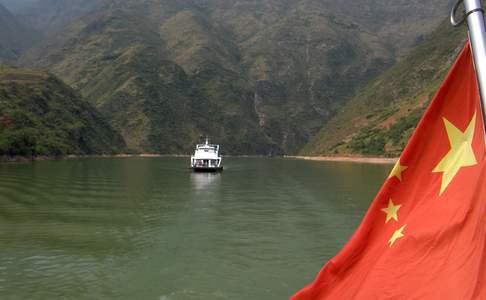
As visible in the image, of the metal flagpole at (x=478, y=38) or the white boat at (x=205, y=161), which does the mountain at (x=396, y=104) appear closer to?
the white boat at (x=205, y=161)

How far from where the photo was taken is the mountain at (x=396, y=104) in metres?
137

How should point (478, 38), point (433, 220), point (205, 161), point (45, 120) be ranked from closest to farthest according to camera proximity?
point (478, 38) < point (433, 220) < point (205, 161) < point (45, 120)

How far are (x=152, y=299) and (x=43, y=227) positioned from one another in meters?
15.3

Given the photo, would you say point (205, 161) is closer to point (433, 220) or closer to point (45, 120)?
point (433, 220)

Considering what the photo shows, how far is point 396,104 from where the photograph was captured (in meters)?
166

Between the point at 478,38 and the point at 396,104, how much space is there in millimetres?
171251

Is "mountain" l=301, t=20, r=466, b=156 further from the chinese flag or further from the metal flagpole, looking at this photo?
the metal flagpole

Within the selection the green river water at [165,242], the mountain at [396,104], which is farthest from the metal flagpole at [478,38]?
the mountain at [396,104]

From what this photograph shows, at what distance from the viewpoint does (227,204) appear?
133 feet

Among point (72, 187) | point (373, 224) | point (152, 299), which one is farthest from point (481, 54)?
point (72, 187)

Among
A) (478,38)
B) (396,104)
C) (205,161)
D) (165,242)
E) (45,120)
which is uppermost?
(396,104)

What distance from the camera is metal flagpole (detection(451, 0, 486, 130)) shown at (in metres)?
3.69

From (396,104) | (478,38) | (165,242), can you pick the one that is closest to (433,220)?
(478,38)

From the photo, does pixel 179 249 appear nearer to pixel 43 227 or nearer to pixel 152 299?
pixel 152 299
